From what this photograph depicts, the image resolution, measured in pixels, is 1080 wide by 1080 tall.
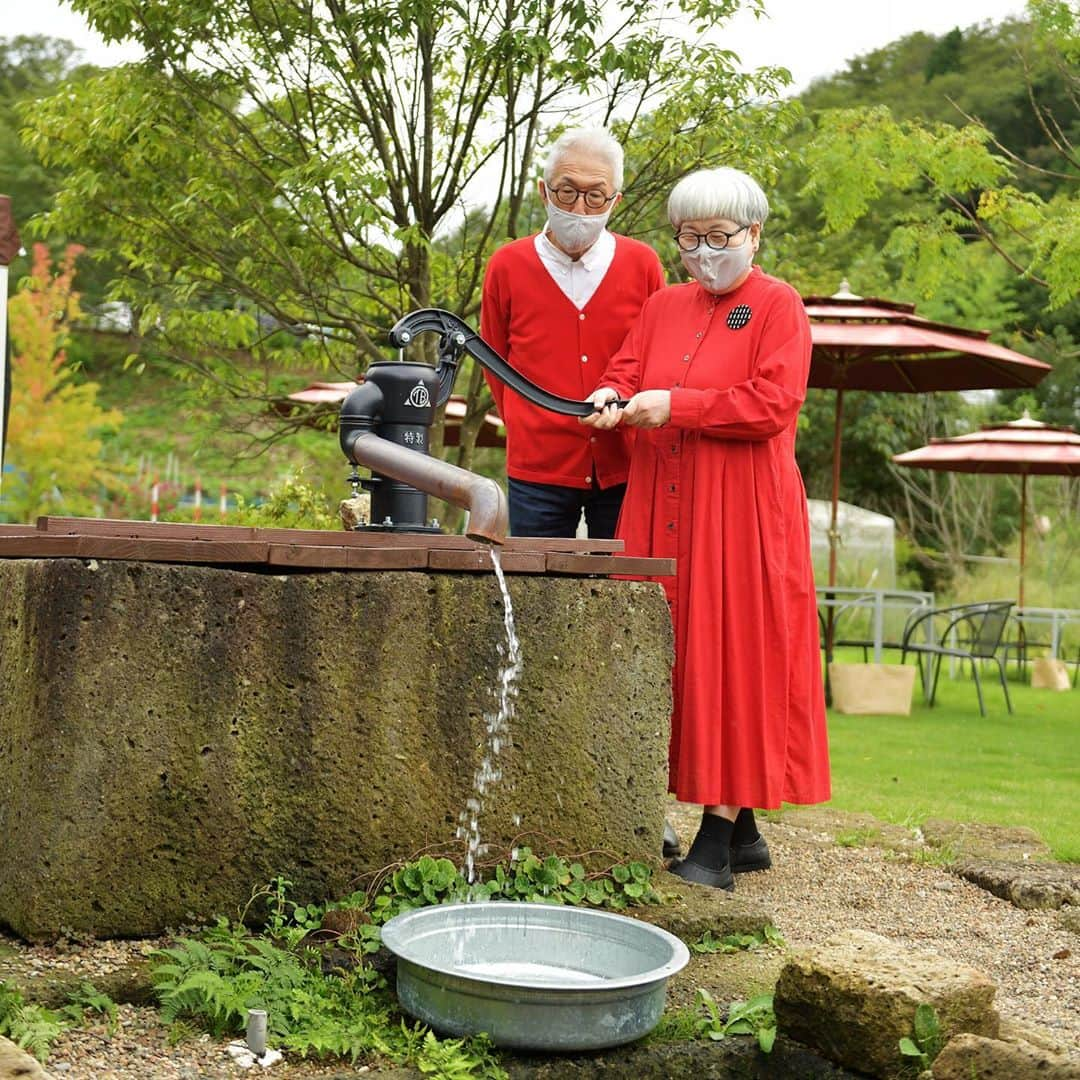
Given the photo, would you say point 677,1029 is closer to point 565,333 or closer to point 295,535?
point 295,535

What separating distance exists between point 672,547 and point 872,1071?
5.08ft

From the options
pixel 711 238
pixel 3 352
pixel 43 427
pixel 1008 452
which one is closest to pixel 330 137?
pixel 3 352

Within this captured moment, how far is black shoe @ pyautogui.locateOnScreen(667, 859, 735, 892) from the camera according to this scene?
3.79m

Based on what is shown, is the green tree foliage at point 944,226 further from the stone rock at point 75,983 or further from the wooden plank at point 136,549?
the stone rock at point 75,983

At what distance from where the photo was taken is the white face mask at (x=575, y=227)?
3.98 metres

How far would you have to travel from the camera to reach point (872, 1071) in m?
2.61

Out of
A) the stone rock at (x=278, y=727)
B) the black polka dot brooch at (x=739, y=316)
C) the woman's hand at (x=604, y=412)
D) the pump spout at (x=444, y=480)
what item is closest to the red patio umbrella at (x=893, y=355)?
the black polka dot brooch at (x=739, y=316)

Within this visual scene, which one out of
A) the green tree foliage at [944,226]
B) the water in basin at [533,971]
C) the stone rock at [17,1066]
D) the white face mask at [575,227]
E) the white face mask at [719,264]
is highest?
the green tree foliage at [944,226]

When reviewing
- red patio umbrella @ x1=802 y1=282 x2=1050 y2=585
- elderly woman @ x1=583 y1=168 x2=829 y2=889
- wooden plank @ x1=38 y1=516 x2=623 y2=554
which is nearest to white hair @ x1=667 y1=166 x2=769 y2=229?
elderly woman @ x1=583 y1=168 x2=829 y2=889

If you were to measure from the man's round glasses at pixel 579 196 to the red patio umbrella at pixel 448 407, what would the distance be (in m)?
3.66

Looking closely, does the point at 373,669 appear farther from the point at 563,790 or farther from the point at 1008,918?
the point at 1008,918

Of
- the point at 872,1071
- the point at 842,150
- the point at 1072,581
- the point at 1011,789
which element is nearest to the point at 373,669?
the point at 872,1071

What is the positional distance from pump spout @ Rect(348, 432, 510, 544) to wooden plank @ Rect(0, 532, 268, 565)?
0.98ft

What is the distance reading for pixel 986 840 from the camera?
492 centimetres
